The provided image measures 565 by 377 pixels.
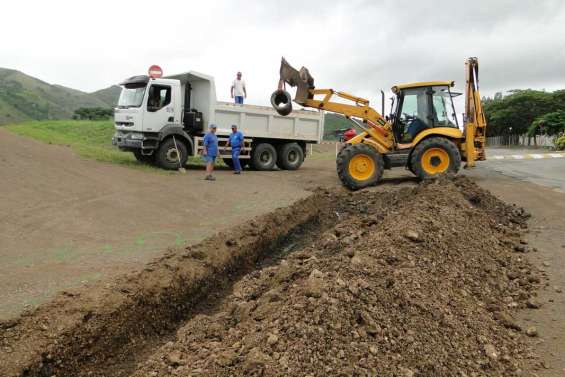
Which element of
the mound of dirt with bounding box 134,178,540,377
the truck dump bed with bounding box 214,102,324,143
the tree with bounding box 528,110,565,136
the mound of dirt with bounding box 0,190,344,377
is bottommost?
the mound of dirt with bounding box 0,190,344,377

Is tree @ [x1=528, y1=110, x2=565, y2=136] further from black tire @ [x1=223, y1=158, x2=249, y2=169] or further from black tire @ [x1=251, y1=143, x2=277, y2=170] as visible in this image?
black tire @ [x1=223, y1=158, x2=249, y2=169]

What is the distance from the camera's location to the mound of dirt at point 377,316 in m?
3.35

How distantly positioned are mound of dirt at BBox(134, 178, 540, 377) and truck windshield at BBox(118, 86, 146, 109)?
A: 9.64 m

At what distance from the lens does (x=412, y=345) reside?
362cm

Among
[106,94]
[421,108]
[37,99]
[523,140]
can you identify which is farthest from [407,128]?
[106,94]

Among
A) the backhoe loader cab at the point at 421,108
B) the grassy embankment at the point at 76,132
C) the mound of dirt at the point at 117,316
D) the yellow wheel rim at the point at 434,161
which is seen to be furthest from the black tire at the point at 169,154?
the mound of dirt at the point at 117,316

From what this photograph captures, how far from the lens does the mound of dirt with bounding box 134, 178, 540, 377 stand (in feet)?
11.0

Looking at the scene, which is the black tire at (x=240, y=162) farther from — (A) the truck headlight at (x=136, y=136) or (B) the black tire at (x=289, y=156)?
(A) the truck headlight at (x=136, y=136)

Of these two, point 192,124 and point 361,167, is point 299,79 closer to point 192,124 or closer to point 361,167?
point 361,167

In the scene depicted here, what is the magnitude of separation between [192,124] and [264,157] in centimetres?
274

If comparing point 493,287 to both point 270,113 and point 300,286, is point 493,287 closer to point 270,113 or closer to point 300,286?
point 300,286

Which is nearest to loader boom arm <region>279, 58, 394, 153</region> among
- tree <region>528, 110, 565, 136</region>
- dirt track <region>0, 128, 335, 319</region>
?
dirt track <region>0, 128, 335, 319</region>

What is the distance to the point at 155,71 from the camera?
1431 centimetres

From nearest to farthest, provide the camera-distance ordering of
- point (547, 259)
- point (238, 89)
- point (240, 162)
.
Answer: point (547, 259) → point (238, 89) → point (240, 162)
